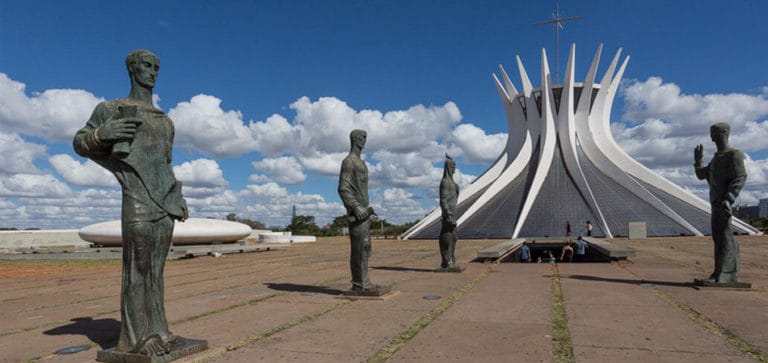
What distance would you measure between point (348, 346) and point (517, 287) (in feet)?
14.4

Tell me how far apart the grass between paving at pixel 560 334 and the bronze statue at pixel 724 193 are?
2.68 metres

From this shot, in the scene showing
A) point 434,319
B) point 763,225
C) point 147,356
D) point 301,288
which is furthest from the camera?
point 763,225

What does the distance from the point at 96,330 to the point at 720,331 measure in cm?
631

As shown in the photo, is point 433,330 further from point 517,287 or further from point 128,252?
point 517,287

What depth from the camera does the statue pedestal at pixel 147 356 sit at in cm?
382

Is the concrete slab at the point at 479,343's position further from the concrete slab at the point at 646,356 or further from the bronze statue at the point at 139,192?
the bronze statue at the point at 139,192

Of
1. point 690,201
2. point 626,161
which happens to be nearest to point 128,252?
point 690,201

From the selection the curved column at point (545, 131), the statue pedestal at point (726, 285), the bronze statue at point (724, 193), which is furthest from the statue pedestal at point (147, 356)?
the curved column at point (545, 131)

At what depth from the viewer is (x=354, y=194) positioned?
23.9ft

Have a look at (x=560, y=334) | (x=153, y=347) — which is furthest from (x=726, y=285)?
(x=153, y=347)

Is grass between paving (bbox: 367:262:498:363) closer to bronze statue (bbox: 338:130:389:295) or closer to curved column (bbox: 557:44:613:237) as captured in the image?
bronze statue (bbox: 338:130:389:295)

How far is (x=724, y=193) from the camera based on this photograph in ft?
24.6

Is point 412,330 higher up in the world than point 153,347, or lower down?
lower down

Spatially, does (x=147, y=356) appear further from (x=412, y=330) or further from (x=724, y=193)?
(x=724, y=193)
